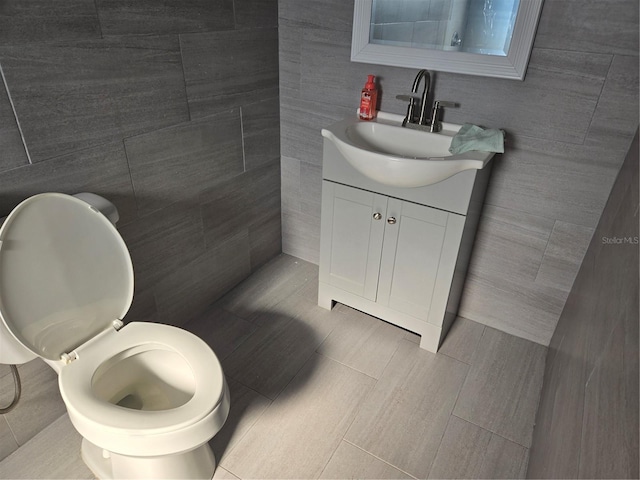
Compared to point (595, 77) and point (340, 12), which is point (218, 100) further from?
point (595, 77)

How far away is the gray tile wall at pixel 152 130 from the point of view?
3.90ft

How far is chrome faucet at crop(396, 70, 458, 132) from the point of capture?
166 cm

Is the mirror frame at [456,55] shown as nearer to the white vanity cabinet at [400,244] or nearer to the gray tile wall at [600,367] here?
the white vanity cabinet at [400,244]

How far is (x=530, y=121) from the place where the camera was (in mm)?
1582

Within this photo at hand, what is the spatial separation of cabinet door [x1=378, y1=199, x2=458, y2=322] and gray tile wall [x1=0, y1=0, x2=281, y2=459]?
2.46 feet

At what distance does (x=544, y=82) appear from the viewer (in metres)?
1.51

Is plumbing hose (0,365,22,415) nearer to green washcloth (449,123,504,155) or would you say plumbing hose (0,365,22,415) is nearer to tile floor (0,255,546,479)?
tile floor (0,255,546,479)

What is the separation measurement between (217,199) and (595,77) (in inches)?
58.2

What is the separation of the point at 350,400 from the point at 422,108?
1158 millimetres

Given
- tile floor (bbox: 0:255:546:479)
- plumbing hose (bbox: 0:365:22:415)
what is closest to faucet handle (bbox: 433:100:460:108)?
tile floor (bbox: 0:255:546:479)

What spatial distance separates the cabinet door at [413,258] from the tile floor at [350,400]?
0.22 metres

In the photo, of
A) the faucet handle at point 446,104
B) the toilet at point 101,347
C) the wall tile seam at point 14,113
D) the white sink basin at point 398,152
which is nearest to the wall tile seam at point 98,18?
the wall tile seam at point 14,113

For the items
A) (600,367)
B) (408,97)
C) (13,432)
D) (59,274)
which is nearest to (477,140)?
(408,97)

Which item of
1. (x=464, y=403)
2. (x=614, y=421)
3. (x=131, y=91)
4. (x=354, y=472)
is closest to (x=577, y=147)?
(x=464, y=403)
